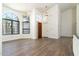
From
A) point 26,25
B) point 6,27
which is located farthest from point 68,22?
point 6,27

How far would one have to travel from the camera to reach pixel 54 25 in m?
10.9

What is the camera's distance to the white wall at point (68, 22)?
13252mm

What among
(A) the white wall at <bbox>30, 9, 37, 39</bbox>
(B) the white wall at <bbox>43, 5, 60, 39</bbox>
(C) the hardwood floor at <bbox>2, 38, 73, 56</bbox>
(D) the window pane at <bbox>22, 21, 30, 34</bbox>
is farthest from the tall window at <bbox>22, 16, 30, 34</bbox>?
(C) the hardwood floor at <bbox>2, 38, 73, 56</bbox>

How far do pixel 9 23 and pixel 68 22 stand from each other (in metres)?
6.32

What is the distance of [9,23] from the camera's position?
378 inches

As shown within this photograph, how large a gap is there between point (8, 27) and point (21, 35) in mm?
2045

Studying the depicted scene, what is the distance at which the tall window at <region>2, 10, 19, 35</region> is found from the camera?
351 inches

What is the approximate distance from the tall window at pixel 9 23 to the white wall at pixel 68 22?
494cm

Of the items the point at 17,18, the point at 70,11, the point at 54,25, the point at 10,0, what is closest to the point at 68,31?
the point at 70,11

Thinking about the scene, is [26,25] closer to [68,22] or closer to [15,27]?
[15,27]

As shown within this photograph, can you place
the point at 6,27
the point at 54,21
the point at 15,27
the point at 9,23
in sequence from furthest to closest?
the point at 54,21
the point at 15,27
the point at 9,23
the point at 6,27

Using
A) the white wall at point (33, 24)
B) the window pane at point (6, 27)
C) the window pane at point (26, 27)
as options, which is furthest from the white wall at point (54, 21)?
the window pane at point (6, 27)

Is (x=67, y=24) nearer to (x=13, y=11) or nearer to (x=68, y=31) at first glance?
(x=68, y=31)

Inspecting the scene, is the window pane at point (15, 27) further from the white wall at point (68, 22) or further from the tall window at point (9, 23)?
the white wall at point (68, 22)
